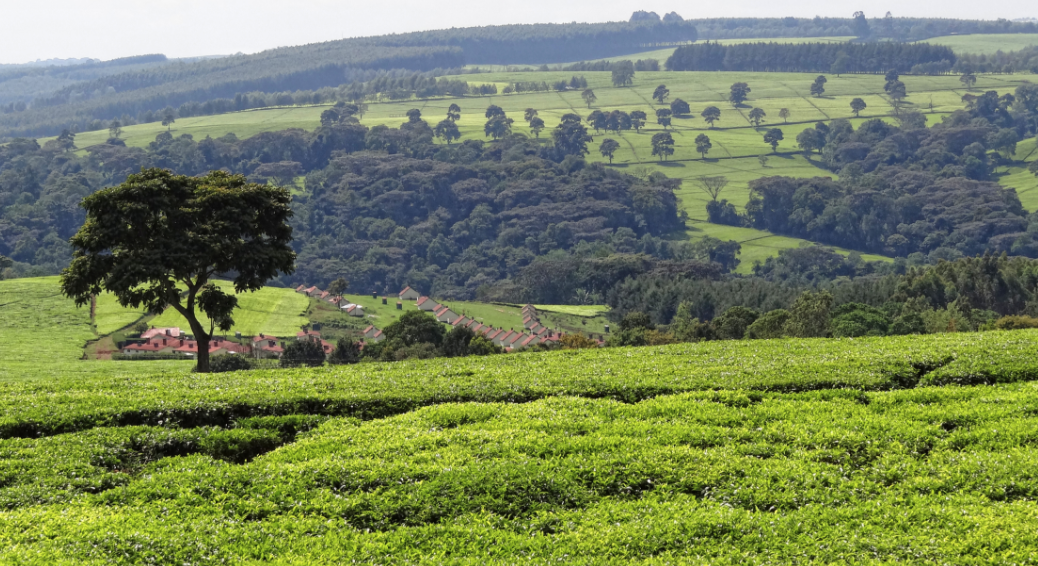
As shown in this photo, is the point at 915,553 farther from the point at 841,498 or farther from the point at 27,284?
the point at 27,284

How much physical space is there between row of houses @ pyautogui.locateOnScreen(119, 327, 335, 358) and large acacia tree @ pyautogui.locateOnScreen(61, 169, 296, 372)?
42628mm

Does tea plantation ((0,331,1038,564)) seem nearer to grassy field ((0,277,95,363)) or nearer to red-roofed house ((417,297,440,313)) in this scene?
grassy field ((0,277,95,363))

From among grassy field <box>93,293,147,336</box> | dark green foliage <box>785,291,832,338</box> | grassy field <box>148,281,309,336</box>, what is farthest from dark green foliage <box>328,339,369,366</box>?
dark green foliage <box>785,291,832,338</box>

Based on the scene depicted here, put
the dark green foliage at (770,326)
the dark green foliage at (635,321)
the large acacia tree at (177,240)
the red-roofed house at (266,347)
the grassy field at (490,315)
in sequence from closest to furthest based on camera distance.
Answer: the large acacia tree at (177,240) → the dark green foliage at (770,326) → the dark green foliage at (635,321) → the red-roofed house at (266,347) → the grassy field at (490,315)

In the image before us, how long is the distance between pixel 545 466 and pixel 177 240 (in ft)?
82.4

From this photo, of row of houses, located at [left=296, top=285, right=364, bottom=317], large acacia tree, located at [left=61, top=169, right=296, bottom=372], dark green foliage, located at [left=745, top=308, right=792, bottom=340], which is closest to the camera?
large acacia tree, located at [left=61, top=169, right=296, bottom=372]

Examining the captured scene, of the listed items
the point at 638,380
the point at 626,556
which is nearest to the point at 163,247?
the point at 638,380

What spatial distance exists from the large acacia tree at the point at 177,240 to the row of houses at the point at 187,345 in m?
42.6

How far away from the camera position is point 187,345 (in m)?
85.6

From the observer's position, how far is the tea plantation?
1283cm

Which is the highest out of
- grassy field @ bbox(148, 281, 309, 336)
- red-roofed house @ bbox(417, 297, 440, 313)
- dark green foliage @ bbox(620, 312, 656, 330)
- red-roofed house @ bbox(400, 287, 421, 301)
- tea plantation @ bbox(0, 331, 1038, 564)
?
tea plantation @ bbox(0, 331, 1038, 564)

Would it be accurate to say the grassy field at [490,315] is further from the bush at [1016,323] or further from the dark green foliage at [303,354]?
the bush at [1016,323]

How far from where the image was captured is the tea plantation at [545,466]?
12.8 m

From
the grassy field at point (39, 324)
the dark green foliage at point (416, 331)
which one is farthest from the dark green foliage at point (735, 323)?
the grassy field at point (39, 324)
